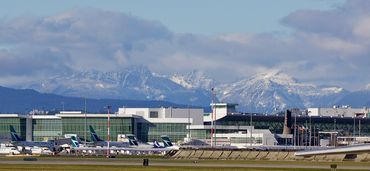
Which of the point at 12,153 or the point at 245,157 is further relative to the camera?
the point at 12,153

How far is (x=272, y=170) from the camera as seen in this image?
105 meters

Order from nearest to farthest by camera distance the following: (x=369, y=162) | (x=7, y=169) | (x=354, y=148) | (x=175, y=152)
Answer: (x=354, y=148) < (x=7, y=169) < (x=369, y=162) < (x=175, y=152)

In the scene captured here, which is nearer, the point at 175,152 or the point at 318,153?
the point at 318,153

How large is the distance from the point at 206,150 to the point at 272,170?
6428cm

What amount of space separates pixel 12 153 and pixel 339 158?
7168 cm

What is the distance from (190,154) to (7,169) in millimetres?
69470

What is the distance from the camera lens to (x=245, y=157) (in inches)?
6373

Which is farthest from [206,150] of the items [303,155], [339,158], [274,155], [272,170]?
[303,155]

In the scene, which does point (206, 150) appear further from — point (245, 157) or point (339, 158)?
point (339, 158)

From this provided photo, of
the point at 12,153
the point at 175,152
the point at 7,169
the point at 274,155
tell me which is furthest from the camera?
the point at 12,153

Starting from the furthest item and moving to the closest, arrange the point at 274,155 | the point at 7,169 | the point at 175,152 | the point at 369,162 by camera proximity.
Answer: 1. the point at 175,152
2. the point at 274,155
3. the point at 369,162
4. the point at 7,169

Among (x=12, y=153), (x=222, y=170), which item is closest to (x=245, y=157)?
(x=12, y=153)

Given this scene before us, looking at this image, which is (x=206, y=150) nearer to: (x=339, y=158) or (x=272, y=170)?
(x=339, y=158)

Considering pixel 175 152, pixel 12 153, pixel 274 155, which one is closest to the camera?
pixel 274 155
